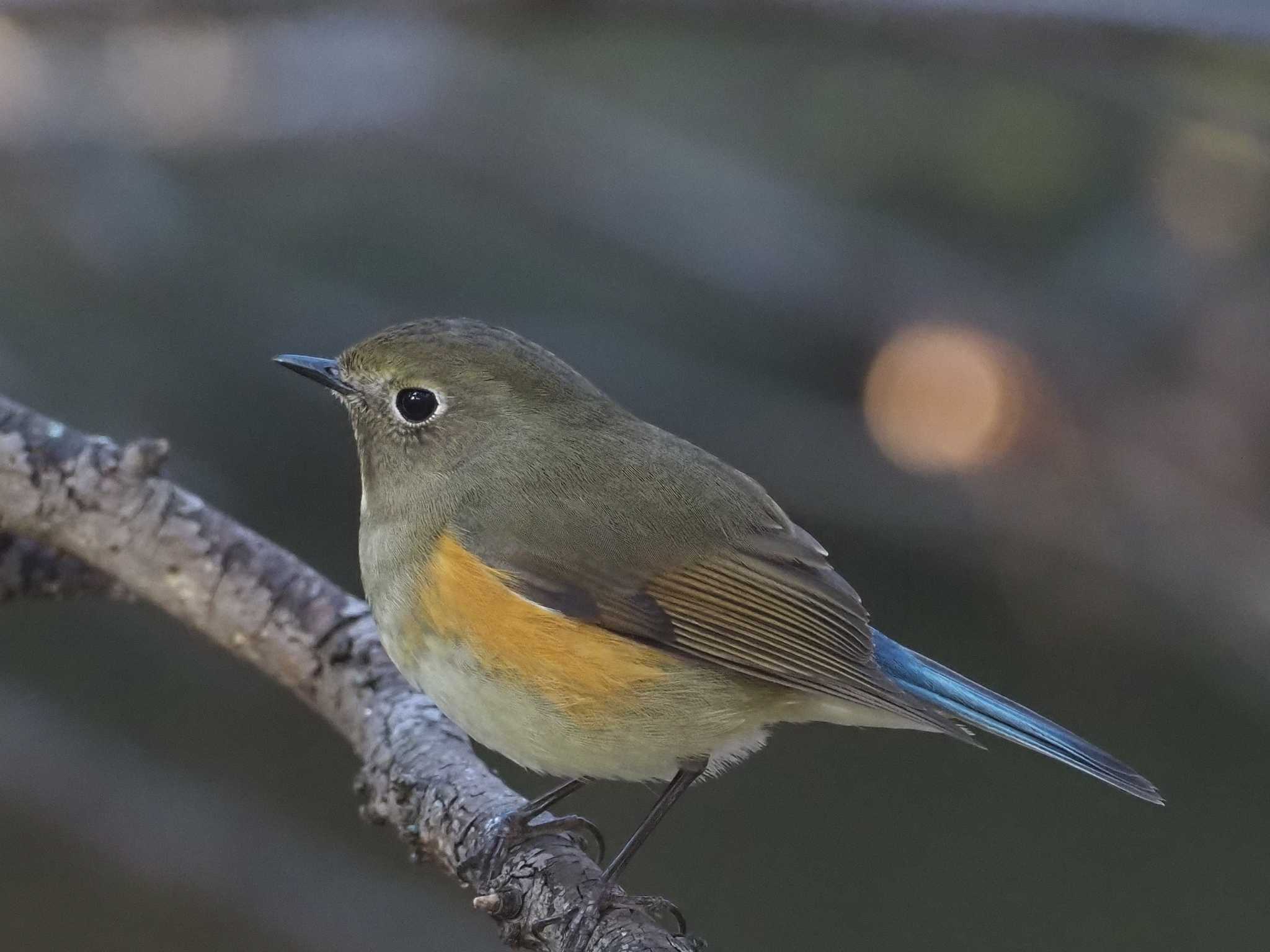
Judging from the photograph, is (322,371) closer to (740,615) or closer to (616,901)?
(740,615)

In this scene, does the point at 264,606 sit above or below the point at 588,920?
above

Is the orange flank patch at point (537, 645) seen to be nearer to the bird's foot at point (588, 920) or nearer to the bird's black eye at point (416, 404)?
the bird's foot at point (588, 920)

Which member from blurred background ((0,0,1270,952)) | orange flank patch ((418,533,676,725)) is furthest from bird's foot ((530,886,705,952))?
blurred background ((0,0,1270,952))

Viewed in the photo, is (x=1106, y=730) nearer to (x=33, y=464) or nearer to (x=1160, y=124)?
(x=1160, y=124)

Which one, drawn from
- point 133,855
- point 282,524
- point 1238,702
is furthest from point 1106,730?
point 133,855

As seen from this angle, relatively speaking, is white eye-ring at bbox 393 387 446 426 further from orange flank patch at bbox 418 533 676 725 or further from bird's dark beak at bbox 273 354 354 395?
orange flank patch at bbox 418 533 676 725

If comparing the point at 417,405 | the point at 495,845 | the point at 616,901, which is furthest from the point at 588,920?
the point at 417,405
